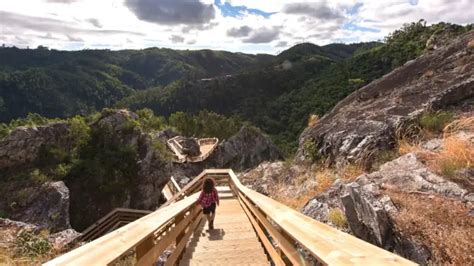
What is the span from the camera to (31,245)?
7828 millimetres

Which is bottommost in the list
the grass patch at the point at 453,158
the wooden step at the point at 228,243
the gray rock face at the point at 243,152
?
the gray rock face at the point at 243,152

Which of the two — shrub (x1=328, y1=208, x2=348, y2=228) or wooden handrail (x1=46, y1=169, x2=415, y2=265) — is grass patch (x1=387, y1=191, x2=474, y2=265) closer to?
shrub (x1=328, y1=208, x2=348, y2=228)

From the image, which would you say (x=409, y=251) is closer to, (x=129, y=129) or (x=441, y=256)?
(x=441, y=256)

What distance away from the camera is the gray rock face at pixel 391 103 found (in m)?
8.15

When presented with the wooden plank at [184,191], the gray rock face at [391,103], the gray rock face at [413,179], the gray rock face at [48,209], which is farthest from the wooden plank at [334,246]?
the gray rock face at [48,209]

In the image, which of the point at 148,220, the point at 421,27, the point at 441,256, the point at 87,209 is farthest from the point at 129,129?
the point at 421,27

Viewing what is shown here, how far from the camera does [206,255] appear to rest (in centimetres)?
638

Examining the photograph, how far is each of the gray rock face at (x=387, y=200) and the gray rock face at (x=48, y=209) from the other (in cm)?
1760

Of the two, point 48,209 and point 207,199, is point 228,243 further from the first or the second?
point 48,209

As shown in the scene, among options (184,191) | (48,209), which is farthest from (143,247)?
(48,209)

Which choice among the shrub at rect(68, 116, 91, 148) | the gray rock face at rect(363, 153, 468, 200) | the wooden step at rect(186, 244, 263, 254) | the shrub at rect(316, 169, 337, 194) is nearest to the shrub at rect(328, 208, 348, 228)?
the gray rock face at rect(363, 153, 468, 200)

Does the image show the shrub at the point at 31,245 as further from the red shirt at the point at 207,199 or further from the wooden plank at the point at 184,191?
the wooden plank at the point at 184,191

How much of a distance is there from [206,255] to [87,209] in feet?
73.0

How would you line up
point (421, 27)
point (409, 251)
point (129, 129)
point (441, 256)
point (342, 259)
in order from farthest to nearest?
point (421, 27), point (129, 129), point (409, 251), point (441, 256), point (342, 259)
